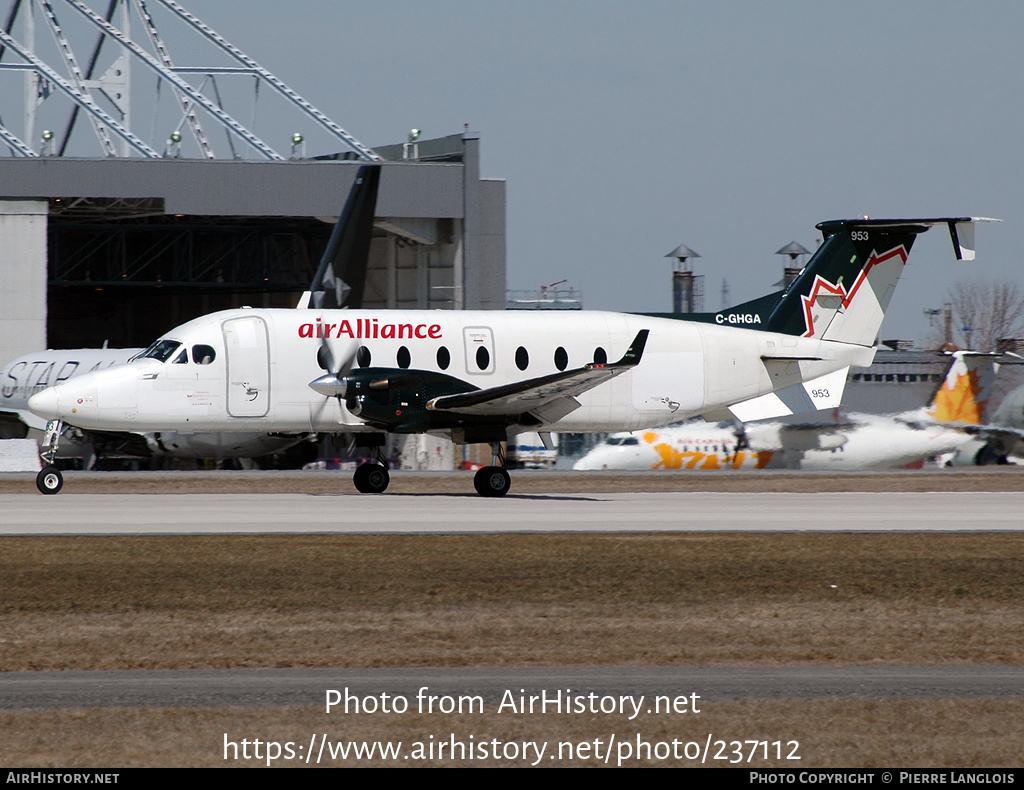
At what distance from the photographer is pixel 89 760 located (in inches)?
271

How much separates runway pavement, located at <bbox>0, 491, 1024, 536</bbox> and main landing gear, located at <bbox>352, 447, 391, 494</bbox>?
0.48 m

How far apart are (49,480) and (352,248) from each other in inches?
626

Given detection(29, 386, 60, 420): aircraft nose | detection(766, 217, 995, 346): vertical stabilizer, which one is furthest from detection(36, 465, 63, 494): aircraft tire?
detection(766, 217, 995, 346): vertical stabilizer

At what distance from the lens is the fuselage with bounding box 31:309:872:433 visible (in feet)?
76.8

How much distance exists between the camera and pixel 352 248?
38.1 m

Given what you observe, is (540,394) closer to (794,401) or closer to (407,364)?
(407,364)

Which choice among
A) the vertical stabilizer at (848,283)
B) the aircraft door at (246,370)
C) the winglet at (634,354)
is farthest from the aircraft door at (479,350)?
the vertical stabilizer at (848,283)

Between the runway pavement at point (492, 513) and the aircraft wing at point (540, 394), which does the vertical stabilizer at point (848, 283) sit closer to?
the runway pavement at point (492, 513)

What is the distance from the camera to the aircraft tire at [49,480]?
939 inches

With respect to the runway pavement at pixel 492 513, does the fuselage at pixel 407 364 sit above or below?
above

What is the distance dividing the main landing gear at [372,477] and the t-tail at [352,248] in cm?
1324

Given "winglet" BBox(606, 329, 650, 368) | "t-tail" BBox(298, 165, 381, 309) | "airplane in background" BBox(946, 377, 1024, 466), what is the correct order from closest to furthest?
1. "winglet" BBox(606, 329, 650, 368)
2. "t-tail" BBox(298, 165, 381, 309)
3. "airplane in background" BBox(946, 377, 1024, 466)

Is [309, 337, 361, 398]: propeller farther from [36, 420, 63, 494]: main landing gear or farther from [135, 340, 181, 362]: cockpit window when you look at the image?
[36, 420, 63, 494]: main landing gear

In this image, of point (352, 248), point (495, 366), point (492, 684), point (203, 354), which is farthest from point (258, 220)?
point (492, 684)
